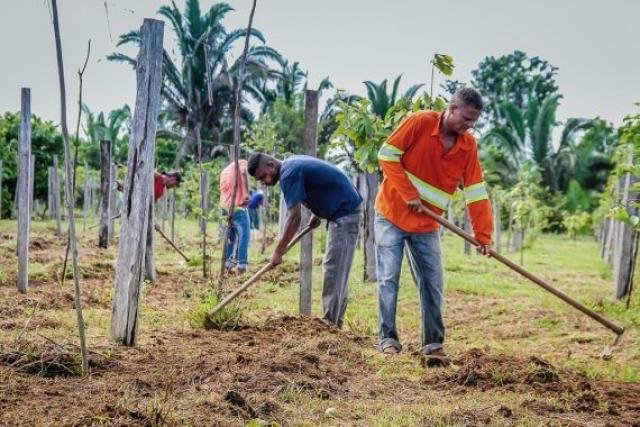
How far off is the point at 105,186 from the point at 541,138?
25.4 meters

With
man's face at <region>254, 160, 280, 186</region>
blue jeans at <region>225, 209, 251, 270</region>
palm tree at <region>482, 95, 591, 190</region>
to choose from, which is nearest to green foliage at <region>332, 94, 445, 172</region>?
man's face at <region>254, 160, 280, 186</region>

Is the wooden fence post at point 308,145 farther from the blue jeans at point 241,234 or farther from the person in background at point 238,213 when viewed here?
the blue jeans at point 241,234

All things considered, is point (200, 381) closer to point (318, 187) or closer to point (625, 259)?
point (318, 187)

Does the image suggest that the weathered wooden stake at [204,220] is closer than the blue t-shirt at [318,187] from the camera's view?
No

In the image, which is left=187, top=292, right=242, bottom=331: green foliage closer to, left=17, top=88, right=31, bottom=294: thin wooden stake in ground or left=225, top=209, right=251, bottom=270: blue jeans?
left=17, top=88, right=31, bottom=294: thin wooden stake in ground

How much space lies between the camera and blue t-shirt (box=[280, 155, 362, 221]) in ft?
18.3

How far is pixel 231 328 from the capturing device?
5.95 m

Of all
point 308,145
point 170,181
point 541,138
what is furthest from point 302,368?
point 541,138

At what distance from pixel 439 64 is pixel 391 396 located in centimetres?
332

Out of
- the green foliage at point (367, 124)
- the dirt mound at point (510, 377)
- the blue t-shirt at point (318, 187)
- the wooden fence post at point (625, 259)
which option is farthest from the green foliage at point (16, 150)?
the dirt mound at point (510, 377)

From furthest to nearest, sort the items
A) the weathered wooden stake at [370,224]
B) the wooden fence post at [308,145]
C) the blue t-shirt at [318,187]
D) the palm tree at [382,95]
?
1. the palm tree at [382,95]
2. the weathered wooden stake at [370,224]
3. the wooden fence post at [308,145]
4. the blue t-shirt at [318,187]

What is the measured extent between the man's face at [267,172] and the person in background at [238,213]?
122 inches

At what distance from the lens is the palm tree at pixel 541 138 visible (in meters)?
33.1

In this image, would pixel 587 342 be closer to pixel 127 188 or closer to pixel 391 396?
pixel 391 396
